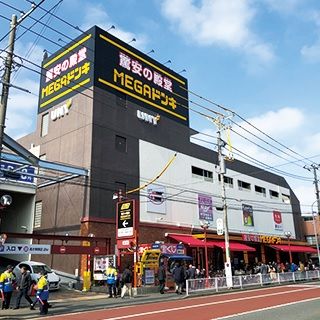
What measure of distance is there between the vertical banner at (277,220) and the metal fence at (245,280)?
1383cm

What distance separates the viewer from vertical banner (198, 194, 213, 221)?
122ft

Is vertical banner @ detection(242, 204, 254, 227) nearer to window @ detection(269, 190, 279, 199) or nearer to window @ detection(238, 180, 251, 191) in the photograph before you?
window @ detection(238, 180, 251, 191)

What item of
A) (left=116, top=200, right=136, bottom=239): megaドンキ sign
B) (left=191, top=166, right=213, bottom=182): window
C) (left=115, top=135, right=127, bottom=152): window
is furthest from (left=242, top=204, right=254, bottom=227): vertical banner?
(left=116, top=200, right=136, bottom=239): megaドンキ sign

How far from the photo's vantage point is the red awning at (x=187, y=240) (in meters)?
31.8

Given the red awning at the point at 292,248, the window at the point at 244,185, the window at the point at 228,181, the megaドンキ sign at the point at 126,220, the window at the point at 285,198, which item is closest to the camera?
the megaドンキ sign at the point at 126,220

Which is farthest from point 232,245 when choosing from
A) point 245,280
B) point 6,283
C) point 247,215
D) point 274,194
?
point 6,283

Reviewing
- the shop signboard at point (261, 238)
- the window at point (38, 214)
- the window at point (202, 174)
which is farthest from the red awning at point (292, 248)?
the window at point (38, 214)

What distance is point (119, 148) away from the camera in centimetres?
3145

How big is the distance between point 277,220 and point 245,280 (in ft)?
82.4

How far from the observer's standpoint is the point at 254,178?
47531mm

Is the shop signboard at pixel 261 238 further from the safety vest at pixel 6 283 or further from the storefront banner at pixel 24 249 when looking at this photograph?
the safety vest at pixel 6 283

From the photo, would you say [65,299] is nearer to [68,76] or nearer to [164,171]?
[164,171]

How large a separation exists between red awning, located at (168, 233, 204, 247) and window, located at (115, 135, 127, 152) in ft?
25.5

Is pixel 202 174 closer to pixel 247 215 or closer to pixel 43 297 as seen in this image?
pixel 247 215
